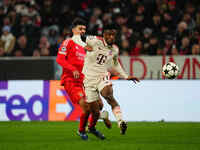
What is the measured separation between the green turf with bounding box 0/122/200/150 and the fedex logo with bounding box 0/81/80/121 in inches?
97.3

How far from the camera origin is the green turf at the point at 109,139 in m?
7.88

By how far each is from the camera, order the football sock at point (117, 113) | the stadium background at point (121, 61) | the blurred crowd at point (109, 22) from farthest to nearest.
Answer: the blurred crowd at point (109, 22)
the stadium background at point (121, 61)
the football sock at point (117, 113)

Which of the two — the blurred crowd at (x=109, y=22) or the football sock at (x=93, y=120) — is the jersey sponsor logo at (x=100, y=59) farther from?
the blurred crowd at (x=109, y=22)

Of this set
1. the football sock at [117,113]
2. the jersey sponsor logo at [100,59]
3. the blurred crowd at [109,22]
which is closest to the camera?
the football sock at [117,113]

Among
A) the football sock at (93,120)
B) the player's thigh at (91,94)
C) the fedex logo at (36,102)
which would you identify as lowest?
the fedex logo at (36,102)

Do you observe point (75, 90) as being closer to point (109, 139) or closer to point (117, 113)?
point (117, 113)

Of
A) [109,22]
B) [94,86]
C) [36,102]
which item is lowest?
[36,102]

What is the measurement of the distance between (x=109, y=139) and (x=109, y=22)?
814 centimetres

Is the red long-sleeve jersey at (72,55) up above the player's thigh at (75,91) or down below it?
above

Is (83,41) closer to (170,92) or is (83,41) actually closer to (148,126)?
(148,126)

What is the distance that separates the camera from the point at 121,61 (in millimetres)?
15891

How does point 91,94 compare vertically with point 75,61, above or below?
below

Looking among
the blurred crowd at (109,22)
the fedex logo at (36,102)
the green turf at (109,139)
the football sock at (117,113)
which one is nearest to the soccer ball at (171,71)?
the green turf at (109,139)

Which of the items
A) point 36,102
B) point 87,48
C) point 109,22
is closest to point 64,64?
point 87,48
